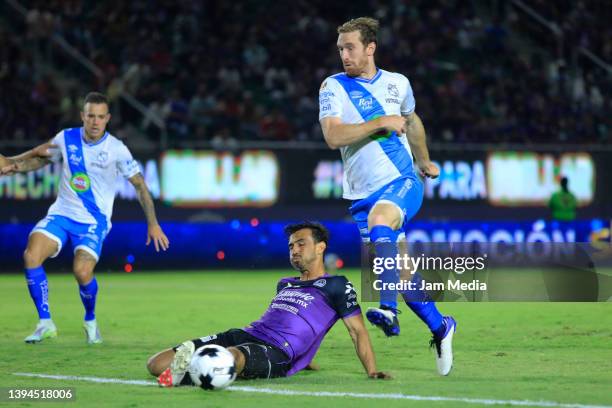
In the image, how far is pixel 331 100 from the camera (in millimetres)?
8938

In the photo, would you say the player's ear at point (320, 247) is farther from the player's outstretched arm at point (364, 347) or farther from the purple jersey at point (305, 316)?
the player's outstretched arm at point (364, 347)

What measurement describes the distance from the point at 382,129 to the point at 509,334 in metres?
4.37

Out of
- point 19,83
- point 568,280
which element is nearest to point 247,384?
point 568,280

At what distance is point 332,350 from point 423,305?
2.10 m

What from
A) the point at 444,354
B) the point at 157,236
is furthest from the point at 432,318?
the point at 157,236

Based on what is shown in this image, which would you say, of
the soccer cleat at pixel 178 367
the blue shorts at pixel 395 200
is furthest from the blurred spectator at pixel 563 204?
the soccer cleat at pixel 178 367

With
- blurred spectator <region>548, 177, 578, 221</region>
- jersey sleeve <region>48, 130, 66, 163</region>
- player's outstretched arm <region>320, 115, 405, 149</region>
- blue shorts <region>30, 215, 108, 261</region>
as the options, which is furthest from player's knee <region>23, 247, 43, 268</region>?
blurred spectator <region>548, 177, 578, 221</region>

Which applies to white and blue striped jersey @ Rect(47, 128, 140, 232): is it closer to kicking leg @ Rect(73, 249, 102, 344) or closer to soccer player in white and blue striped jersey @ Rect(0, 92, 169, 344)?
soccer player in white and blue striped jersey @ Rect(0, 92, 169, 344)

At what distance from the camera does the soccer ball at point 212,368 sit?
26.3 ft

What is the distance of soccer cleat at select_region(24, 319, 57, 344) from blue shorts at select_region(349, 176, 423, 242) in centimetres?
411

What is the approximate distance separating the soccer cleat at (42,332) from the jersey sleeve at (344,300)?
156 inches

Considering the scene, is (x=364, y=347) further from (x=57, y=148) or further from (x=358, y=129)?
(x=57, y=148)

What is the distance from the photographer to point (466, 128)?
2539cm

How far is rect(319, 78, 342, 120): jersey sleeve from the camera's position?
8.90 metres
